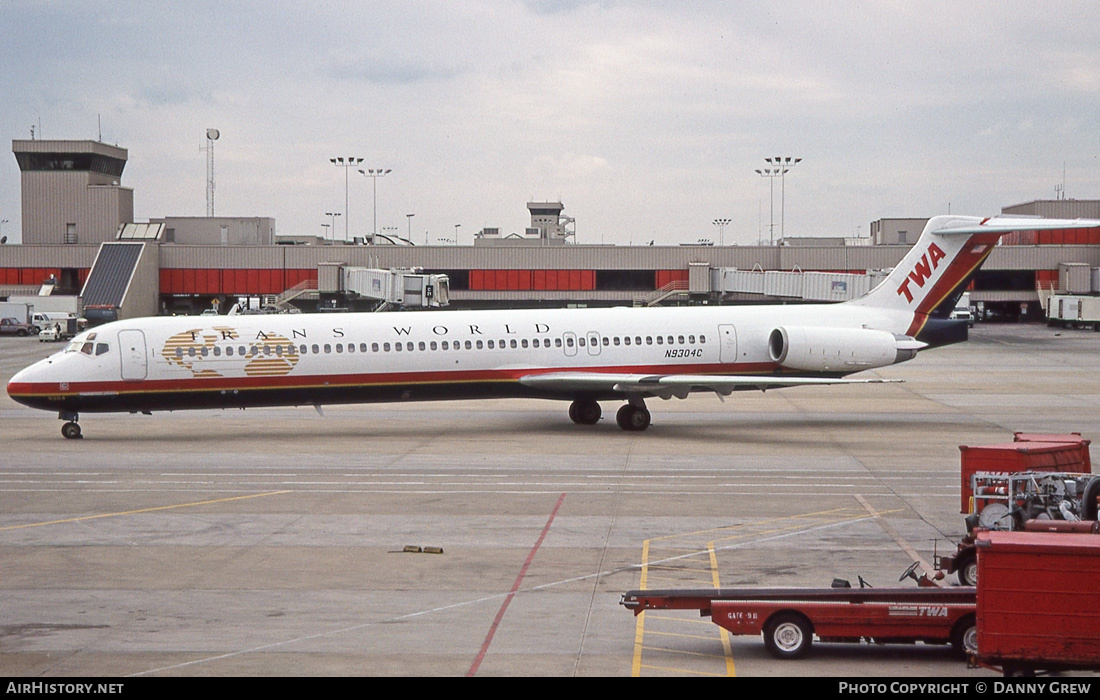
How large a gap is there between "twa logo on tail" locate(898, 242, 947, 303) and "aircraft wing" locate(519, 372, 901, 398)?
5.08 metres

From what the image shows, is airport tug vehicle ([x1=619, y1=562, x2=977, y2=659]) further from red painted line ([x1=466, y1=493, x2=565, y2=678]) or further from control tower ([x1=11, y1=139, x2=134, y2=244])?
control tower ([x1=11, y1=139, x2=134, y2=244])

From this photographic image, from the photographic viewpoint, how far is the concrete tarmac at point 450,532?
1460cm

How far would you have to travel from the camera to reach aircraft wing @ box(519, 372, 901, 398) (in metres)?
34.7

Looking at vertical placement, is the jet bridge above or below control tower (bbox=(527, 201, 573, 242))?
below

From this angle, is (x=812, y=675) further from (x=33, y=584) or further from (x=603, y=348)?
(x=603, y=348)

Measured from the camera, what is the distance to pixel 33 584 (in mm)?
18062

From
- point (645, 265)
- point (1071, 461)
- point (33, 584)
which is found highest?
point (645, 265)

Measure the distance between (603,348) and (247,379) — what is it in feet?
34.2

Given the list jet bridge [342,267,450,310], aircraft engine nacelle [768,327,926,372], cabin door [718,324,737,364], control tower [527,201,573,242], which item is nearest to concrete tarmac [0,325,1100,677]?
aircraft engine nacelle [768,327,926,372]

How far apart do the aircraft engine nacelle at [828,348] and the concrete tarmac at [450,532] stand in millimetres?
2007

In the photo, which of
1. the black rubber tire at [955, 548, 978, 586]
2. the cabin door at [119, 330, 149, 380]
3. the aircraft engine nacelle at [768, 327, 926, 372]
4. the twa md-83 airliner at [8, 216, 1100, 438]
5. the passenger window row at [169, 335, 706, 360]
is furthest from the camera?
the aircraft engine nacelle at [768, 327, 926, 372]

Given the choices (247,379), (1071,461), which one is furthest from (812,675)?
(247,379)

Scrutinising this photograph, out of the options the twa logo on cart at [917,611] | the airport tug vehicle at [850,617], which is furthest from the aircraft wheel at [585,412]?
the twa logo on cart at [917,611]
